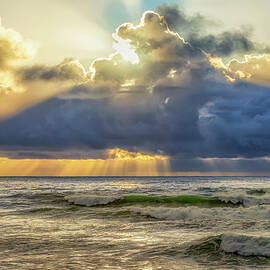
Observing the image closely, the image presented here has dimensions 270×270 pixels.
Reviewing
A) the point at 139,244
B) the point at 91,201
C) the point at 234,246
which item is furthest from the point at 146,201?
the point at 234,246

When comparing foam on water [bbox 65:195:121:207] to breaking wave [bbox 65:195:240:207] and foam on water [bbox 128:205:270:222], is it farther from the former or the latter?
foam on water [bbox 128:205:270:222]

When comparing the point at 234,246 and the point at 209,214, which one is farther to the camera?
the point at 209,214

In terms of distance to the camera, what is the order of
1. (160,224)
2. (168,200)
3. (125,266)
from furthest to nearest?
1. (168,200)
2. (160,224)
3. (125,266)

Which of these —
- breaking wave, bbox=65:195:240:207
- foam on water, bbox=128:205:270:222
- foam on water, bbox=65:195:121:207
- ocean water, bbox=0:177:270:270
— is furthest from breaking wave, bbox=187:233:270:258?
foam on water, bbox=65:195:121:207

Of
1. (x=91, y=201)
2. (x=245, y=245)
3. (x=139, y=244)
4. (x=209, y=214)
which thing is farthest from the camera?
(x=91, y=201)

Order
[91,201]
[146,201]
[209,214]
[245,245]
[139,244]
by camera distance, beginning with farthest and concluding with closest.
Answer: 1. [91,201]
2. [146,201]
3. [209,214]
4. [139,244]
5. [245,245]

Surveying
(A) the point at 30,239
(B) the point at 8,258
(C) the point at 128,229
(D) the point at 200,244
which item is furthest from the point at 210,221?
(B) the point at 8,258

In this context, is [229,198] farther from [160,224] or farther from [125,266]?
[125,266]

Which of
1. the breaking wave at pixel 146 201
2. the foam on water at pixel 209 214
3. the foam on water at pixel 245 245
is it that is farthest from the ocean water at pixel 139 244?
the breaking wave at pixel 146 201

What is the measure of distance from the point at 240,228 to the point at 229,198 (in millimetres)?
21698

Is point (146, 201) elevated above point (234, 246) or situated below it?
below

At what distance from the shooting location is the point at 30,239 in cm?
1355

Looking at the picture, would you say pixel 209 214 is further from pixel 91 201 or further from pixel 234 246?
pixel 91 201

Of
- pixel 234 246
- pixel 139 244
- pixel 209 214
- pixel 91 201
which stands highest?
pixel 234 246
